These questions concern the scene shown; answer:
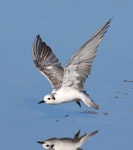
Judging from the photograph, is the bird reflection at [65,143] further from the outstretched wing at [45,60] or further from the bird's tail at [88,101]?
the outstretched wing at [45,60]

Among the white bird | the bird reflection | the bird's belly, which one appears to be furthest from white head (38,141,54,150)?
the bird's belly

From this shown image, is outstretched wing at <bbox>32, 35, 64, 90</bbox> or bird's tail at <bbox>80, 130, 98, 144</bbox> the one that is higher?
outstretched wing at <bbox>32, 35, 64, 90</bbox>

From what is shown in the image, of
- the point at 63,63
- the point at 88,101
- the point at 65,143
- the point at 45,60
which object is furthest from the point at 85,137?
the point at 45,60

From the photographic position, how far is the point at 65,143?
21.8 ft

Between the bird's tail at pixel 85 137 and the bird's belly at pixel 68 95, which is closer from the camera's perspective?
the bird's tail at pixel 85 137

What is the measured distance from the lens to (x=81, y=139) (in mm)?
6727

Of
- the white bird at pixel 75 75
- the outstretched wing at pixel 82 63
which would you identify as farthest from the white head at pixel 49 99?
the outstretched wing at pixel 82 63

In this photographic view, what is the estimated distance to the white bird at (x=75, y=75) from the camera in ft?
23.3

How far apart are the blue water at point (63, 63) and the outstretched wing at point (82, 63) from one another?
0.25 m

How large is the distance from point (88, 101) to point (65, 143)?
77 centimetres

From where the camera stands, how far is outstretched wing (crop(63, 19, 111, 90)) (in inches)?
279

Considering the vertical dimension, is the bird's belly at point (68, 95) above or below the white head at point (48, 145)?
above

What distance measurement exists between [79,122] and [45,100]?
1.55 feet

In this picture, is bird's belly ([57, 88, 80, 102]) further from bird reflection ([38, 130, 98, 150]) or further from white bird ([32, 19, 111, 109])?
bird reflection ([38, 130, 98, 150])
